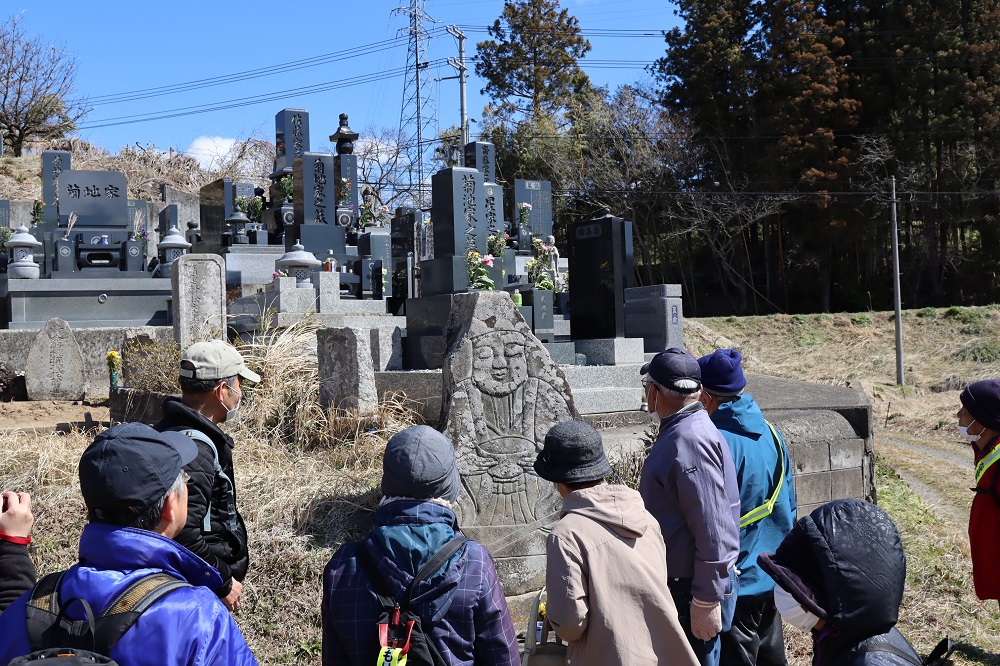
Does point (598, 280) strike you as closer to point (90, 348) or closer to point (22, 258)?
point (90, 348)

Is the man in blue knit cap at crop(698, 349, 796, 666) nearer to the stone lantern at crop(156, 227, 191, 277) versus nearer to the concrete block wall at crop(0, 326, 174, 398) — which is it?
the concrete block wall at crop(0, 326, 174, 398)

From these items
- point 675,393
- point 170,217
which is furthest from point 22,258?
point 675,393

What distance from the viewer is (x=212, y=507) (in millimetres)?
3078

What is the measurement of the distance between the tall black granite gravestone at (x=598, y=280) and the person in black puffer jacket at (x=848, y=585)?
9.47 metres

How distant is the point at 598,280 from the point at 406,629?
381 inches

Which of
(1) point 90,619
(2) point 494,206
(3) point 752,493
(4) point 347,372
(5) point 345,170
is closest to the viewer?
(1) point 90,619

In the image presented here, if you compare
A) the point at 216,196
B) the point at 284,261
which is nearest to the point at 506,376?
the point at 284,261

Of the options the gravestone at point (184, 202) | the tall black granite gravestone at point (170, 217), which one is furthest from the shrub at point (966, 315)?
the gravestone at point (184, 202)

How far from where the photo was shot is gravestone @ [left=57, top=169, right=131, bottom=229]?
59.9 ft

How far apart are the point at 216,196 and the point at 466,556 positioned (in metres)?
34.7

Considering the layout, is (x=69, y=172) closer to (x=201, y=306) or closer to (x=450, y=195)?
(x=450, y=195)

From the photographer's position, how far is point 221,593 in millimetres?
2984

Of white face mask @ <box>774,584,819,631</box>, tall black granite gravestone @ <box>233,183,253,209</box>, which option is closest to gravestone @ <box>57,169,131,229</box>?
tall black granite gravestone @ <box>233,183,253,209</box>

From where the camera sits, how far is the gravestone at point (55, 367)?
36.7 ft
